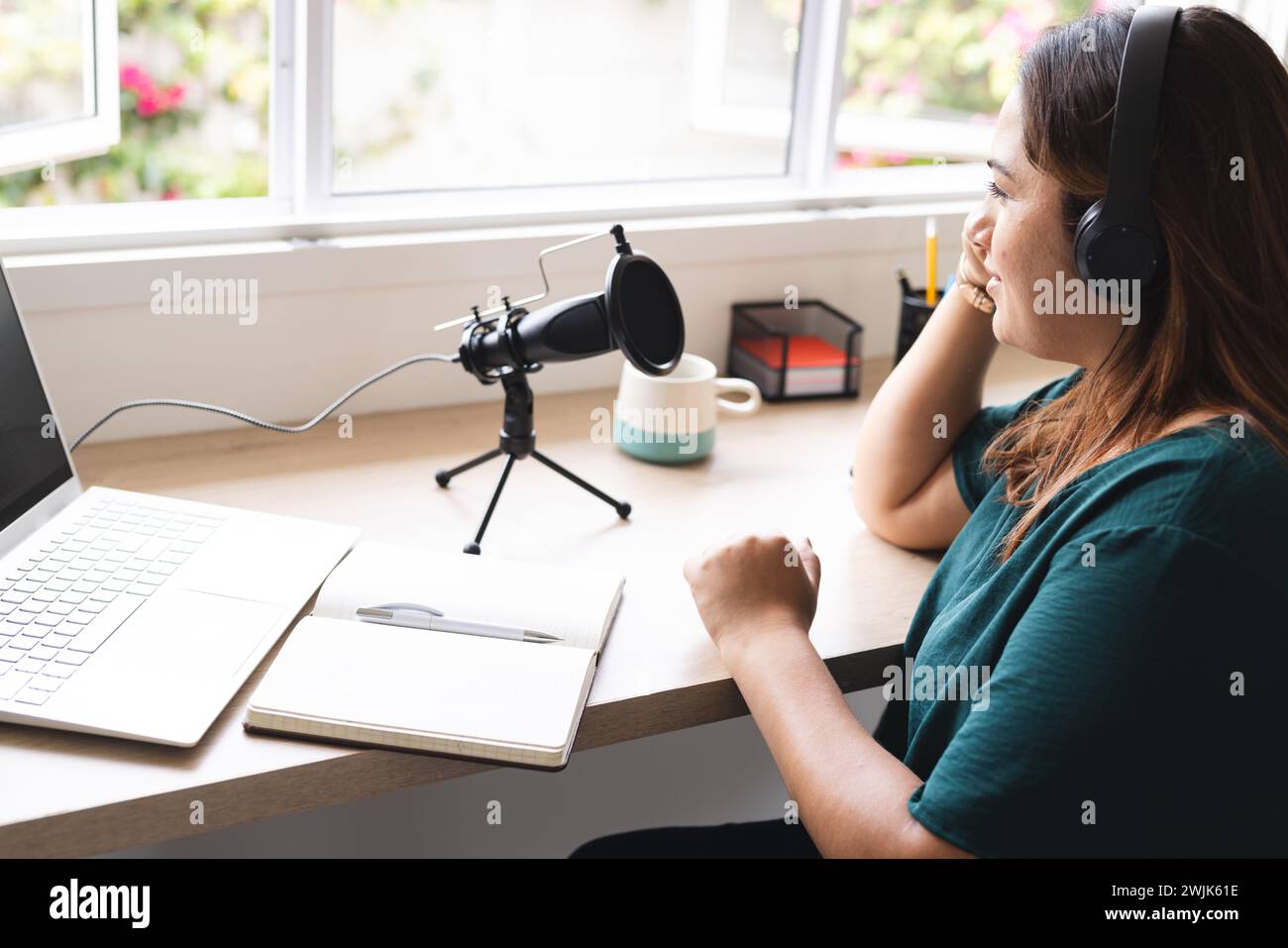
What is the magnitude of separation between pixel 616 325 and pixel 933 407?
36 cm

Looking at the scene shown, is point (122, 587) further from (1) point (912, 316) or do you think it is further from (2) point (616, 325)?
(1) point (912, 316)

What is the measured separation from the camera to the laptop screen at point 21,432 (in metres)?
1.02

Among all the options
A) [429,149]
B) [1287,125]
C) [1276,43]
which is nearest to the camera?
[1287,125]

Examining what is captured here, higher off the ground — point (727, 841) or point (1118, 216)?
point (1118, 216)

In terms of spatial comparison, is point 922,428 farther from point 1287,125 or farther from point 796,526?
point 1287,125

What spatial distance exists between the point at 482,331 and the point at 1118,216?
0.66m

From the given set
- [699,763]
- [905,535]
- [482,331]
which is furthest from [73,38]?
[699,763]

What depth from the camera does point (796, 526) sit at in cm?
131

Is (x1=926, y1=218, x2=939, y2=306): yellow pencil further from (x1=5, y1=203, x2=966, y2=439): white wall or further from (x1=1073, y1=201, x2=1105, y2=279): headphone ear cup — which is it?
(x1=1073, y1=201, x2=1105, y2=279): headphone ear cup

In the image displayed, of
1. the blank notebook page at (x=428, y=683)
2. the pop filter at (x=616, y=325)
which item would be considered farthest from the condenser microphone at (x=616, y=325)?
the blank notebook page at (x=428, y=683)

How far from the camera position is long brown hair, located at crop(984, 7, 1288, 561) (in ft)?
2.59

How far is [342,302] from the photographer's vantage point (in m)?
1.50

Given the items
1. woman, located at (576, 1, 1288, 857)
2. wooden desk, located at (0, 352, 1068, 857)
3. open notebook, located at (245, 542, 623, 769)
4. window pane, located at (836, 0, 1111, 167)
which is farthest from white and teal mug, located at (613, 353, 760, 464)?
window pane, located at (836, 0, 1111, 167)

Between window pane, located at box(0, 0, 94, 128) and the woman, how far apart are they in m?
1.05
